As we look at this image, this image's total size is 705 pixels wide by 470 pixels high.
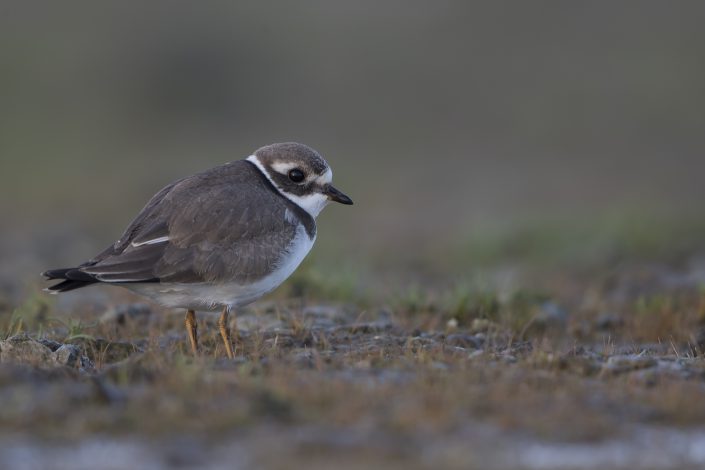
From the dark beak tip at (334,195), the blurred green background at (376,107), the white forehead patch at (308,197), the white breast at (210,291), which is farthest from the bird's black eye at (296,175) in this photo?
the blurred green background at (376,107)

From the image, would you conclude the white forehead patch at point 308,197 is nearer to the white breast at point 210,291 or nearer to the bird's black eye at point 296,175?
the bird's black eye at point 296,175

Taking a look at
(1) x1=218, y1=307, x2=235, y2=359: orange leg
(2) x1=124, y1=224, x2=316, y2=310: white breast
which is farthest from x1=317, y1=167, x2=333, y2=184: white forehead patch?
(1) x1=218, y1=307, x2=235, y2=359: orange leg

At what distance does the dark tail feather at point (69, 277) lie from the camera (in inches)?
299

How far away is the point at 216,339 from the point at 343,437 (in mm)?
3480

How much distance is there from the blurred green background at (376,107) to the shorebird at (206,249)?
356 inches

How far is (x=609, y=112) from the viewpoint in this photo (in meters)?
28.4

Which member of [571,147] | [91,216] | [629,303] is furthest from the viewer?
[571,147]

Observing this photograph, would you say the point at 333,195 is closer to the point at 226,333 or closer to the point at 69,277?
the point at 226,333

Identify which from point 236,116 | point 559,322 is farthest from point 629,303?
point 236,116

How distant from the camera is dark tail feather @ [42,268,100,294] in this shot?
760cm

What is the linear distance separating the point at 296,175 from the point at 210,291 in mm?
1397

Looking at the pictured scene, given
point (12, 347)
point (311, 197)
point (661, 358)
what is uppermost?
point (311, 197)

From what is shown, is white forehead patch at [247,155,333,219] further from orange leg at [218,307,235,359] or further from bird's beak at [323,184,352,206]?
orange leg at [218,307,235,359]

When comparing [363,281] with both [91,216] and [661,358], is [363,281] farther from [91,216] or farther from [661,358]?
[91,216]
